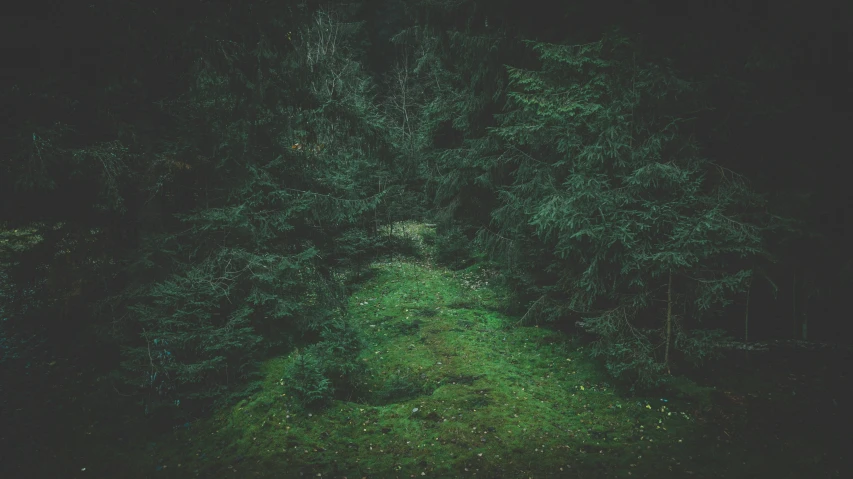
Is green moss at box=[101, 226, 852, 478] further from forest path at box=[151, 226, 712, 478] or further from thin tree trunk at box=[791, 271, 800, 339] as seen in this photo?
thin tree trunk at box=[791, 271, 800, 339]

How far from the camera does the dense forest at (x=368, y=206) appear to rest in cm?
625

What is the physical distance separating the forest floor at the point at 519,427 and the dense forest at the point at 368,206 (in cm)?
5

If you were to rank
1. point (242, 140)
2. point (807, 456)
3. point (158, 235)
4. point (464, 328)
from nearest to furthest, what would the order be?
point (807, 456) → point (158, 235) → point (242, 140) → point (464, 328)

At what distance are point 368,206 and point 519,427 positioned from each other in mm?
5674

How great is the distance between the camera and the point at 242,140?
26.3 feet

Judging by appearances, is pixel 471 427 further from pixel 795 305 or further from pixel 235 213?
pixel 795 305

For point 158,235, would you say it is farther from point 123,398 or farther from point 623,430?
point 623,430

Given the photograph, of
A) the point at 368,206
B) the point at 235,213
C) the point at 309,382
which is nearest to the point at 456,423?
the point at 309,382

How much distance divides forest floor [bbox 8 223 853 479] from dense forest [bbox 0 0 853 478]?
48mm

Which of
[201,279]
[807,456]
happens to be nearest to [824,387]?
[807,456]

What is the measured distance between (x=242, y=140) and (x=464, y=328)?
6787 millimetres

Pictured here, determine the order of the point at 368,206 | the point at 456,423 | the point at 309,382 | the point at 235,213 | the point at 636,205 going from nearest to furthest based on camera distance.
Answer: the point at 456,423, the point at 309,382, the point at 636,205, the point at 235,213, the point at 368,206

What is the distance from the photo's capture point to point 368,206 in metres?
9.66

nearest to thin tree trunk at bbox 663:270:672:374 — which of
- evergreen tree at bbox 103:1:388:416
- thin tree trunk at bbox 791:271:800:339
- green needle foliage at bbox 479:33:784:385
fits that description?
green needle foliage at bbox 479:33:784:385
